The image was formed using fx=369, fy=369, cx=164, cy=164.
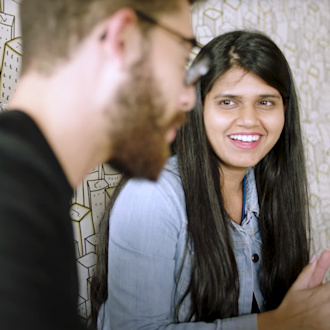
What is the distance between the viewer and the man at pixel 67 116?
20 cm

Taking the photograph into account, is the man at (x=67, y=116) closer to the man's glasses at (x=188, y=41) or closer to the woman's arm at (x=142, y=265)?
the man's glasses at (x=188, y=41)

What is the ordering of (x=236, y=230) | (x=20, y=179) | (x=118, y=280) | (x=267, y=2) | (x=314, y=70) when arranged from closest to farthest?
(x=20, y=179), (x=118, y=280), (x=236, y=230), (x=267, y=2), (x=314, y=70)

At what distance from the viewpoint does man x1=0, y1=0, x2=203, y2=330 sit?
196 millimetres

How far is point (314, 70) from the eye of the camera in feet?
3.80

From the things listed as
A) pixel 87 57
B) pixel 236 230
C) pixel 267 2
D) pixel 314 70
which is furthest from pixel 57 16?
pixel 314 70

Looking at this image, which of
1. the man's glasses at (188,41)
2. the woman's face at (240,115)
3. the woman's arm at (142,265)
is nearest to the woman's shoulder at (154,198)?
the woman's arm at (142,265)

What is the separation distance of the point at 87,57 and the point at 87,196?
40 centimetres

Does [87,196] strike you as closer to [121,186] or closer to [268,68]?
[121,186]

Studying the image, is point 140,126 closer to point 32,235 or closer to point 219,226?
point 32,235

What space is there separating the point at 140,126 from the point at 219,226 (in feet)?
1.33

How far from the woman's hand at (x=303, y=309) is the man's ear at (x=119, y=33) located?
47cm

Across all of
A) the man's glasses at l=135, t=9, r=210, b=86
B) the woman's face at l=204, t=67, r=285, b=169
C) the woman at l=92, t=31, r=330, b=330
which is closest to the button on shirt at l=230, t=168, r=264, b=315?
the woman at l=92, t=31, r=330, b=330

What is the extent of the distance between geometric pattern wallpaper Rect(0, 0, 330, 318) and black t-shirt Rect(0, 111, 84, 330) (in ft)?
1.07

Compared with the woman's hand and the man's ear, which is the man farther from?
the woman's hand
